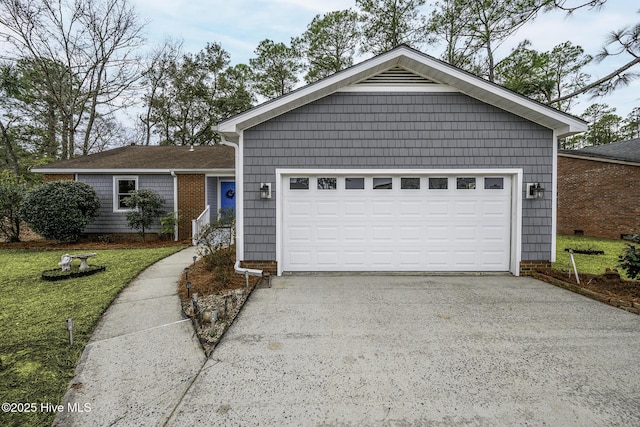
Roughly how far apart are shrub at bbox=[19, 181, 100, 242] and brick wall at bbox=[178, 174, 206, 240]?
2.83m

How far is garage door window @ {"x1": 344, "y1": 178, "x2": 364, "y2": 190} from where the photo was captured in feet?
21.1

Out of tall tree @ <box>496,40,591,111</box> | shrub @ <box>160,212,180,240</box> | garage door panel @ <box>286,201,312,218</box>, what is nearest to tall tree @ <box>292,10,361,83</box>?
tall tree @ <box>496,40,591,111</box>

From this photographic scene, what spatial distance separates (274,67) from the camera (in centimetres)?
2162

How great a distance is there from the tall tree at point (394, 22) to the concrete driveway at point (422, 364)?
1690cm

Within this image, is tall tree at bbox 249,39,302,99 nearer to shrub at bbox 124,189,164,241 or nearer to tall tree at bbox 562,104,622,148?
shrub at bbox 124,189,164,241

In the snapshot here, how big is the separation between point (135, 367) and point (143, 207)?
8744 mm

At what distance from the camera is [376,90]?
629 centimetres

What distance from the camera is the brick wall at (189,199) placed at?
36.2 ft

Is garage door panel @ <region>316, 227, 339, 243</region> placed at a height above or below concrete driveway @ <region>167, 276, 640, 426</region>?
above

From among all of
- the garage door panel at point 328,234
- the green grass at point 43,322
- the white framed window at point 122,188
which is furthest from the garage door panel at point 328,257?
the white framed window at point 122,188

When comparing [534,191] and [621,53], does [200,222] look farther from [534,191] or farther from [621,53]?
[621,53]

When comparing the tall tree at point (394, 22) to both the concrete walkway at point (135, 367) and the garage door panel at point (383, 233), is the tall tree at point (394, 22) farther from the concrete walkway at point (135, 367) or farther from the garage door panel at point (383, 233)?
the concrete walkway at point (135, 367)

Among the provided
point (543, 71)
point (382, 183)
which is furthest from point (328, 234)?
point (543, 71)

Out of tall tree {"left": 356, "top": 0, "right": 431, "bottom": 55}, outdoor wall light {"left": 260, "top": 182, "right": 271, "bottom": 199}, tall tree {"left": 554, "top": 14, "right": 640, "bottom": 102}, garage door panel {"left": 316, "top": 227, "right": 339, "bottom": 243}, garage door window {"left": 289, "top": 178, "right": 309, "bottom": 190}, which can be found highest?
tall tree {"left": 356, "top": 0, "right": 431, "bottom": 55}
